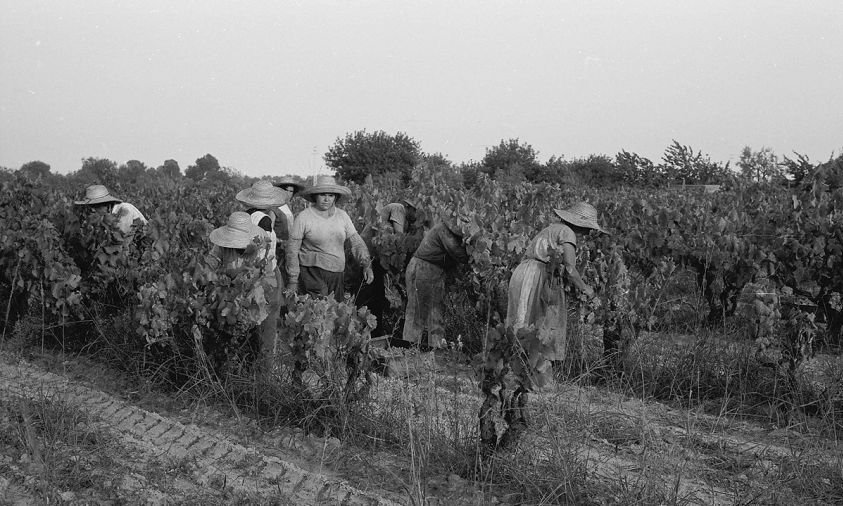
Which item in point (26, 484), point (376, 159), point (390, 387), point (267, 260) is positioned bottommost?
point (26, 484)

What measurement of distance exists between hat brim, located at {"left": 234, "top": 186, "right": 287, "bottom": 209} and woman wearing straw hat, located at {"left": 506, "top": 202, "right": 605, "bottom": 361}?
2.33 m

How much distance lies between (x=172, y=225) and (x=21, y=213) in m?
1.91

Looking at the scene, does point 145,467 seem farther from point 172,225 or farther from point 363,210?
point 363,210

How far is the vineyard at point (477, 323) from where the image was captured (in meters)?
4.64

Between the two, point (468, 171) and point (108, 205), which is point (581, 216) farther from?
point (468, 171)

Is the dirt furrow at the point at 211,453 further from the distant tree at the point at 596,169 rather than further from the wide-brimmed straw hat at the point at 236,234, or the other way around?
the distant tree at the point at 596,169

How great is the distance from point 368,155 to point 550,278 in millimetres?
33808

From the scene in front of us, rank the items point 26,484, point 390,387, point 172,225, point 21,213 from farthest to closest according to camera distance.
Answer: point 21,213, point 172,225, point 390,387, point 26,484

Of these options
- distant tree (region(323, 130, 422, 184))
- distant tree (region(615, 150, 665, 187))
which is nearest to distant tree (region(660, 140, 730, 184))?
distant tree (region(615, 150, 665, 187))

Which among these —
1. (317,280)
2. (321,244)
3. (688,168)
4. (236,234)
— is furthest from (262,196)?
(688,168)

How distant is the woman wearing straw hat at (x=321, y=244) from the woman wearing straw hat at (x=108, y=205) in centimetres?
182

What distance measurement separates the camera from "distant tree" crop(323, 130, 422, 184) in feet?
Result: 127

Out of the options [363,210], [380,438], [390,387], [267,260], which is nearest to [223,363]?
[267,260]

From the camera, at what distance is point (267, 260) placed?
5.68 metres
